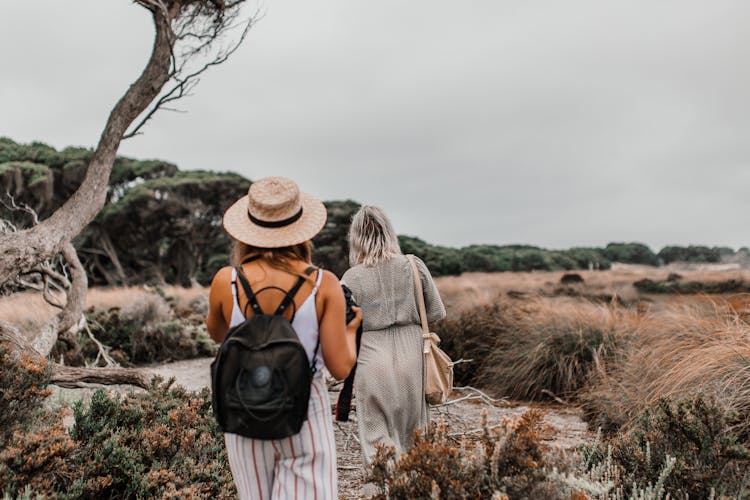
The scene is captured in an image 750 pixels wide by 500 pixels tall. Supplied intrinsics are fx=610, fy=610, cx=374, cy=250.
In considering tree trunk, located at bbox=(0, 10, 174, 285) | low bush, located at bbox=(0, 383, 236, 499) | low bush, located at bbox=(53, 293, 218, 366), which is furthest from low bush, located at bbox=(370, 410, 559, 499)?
low bush, located at bbox=(53, 293, 218, 366)

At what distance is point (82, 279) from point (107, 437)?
409 centimetres

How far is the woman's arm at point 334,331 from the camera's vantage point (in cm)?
212

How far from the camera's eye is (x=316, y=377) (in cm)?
223

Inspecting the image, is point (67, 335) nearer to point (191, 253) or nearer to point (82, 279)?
point (82, 279)

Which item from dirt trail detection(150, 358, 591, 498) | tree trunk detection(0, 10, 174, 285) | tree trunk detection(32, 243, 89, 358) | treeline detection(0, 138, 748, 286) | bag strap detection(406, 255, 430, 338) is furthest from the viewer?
treeline detection(0, 138, 748, 286)

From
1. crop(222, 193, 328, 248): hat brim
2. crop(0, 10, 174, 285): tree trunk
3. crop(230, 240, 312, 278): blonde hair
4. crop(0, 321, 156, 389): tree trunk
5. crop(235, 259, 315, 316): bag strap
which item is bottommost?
crop(0, 321, 156, 389): tree trunk

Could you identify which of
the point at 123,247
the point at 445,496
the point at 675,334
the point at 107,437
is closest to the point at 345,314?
the point at 445,496

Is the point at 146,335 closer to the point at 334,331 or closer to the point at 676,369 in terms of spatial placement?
the point at 676,369

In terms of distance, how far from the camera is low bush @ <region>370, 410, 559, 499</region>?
242 cm

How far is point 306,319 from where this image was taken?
2.11m

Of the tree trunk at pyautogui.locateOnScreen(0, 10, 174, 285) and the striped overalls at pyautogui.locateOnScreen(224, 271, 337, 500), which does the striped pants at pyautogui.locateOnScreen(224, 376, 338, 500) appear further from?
the tree trunk at pyautogui.locateOnScreen(0, 10, 174, 285)

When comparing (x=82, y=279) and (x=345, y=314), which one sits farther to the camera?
(x=82, y=279)

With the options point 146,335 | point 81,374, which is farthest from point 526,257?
point 81,374

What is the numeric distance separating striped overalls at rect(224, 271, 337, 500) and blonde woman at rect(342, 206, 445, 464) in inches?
70.3
